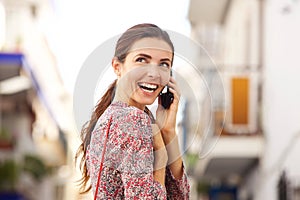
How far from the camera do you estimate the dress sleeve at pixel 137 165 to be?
3137 mm

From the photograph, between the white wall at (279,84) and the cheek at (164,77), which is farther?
the white wall at (279,84)

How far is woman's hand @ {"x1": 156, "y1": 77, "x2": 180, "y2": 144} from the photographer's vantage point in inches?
129

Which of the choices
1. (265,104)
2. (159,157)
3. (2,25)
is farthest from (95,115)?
(2,25)

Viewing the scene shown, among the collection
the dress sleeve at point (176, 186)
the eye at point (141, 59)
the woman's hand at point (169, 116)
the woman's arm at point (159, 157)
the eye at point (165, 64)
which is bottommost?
the dress sleeve at point (176, 186)

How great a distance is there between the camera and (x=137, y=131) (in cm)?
320

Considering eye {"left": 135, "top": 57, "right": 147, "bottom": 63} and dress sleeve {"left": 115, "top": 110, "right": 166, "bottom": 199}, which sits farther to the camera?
eye {"left": 135, "top": 57, "right": 147, "bottom": 63}

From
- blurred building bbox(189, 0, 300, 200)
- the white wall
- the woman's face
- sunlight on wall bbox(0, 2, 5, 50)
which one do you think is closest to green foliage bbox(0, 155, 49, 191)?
sunlight on wall bbox(0, 2, 5, 50)

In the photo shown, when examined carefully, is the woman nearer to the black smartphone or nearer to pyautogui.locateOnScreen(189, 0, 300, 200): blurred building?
the black smartphone

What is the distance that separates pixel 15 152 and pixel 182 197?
77.8 feet

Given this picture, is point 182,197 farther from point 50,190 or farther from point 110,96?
point 50,190

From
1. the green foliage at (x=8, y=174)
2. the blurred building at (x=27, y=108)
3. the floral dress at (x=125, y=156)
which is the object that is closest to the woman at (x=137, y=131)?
the floral dress at (x=125, y=156)

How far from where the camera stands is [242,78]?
1811cm

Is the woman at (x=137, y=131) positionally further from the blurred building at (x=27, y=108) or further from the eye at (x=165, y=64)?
the blurred building at (x=27, y=108)

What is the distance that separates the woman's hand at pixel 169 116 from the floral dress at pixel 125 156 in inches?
3.2
